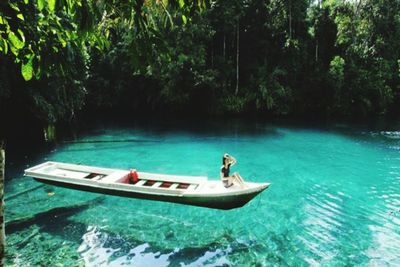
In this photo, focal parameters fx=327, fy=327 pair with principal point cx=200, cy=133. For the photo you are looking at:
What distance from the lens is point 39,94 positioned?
16.9m

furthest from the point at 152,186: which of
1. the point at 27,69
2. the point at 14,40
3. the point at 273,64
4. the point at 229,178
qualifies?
the point at 273,64

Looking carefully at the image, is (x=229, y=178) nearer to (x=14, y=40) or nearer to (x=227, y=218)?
(x=227, y=218)

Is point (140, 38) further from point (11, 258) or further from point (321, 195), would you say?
point (321, 195)

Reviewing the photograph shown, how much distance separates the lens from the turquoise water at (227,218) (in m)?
7.90

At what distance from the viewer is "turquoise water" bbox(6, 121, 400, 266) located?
25.9ft

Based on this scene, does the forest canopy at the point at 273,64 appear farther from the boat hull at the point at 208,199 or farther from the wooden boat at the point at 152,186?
the boat hull at the point at 208,199

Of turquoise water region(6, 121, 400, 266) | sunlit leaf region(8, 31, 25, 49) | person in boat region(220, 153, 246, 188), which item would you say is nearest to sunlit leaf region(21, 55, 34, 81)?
sunlit leaf region(8, 31, 25, 49)

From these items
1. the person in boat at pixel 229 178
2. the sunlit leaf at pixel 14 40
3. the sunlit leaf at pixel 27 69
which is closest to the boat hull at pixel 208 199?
the person in boat at pixel 229 178

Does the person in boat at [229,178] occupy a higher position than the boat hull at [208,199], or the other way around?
the person in boat at [229,178]

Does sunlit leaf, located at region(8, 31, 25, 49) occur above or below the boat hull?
above

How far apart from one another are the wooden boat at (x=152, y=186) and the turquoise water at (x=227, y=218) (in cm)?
60

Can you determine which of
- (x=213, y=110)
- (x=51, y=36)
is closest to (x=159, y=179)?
(x=51, y=36)

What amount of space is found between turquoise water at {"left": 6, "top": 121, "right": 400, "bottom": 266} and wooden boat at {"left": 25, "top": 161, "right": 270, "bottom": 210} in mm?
597

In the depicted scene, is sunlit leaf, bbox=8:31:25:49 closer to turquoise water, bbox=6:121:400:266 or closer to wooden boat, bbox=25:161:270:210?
turquoise water, bbox=6:121:400:266
